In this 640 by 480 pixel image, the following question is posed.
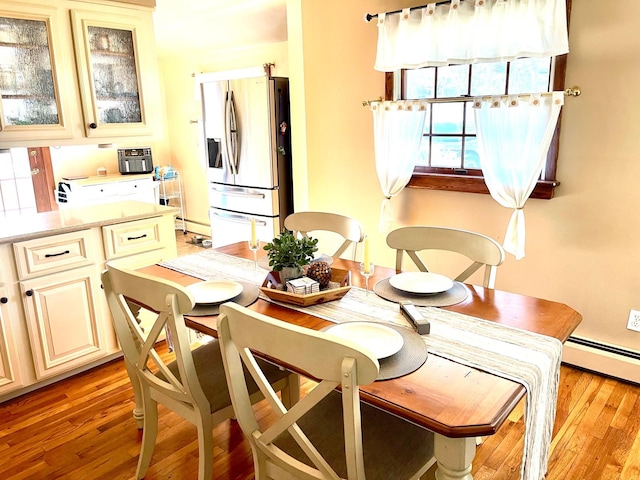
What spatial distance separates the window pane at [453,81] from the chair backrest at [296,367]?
2218 millimetres

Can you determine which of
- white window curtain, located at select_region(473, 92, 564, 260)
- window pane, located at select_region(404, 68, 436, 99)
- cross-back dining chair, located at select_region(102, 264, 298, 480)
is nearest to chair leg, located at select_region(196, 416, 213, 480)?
cross-back dining chair, located at select_region(102, 264, 298, 480)

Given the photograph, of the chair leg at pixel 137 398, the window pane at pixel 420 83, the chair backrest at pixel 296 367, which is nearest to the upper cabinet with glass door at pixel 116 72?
the chair leg at pixel 137 398

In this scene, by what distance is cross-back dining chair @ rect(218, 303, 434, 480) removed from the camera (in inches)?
41.3

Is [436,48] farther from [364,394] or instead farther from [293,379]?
[364,394]

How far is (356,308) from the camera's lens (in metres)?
1.68

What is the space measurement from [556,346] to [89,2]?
2.82 metres

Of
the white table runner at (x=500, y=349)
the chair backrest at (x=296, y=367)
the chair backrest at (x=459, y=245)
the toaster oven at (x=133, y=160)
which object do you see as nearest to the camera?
the chair backrest at (x=296, y=367)

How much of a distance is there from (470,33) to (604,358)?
73.7 inches

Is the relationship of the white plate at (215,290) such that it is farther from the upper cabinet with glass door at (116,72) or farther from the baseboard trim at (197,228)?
the baseboard trim at (197,228)

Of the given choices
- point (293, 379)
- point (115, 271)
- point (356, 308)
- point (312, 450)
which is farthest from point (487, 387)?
point (115, 271)

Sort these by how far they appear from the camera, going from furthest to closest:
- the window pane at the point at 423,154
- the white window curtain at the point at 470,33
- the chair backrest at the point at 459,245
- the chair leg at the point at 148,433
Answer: the window pane at the point at 423,154, the white window curtain at the point at 470,33, the chair backrest at the point at 459,245, the chair leg at the point at 148,433

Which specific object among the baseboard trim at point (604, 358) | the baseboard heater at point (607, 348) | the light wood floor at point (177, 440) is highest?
the baseboard heater at point (607, 348)

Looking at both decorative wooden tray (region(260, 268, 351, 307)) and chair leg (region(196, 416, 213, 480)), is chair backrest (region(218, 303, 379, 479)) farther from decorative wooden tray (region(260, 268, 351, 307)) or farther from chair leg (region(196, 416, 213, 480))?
decorative wooden tray (region(260, 268, 351, 307))

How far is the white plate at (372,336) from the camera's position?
1340 mm
